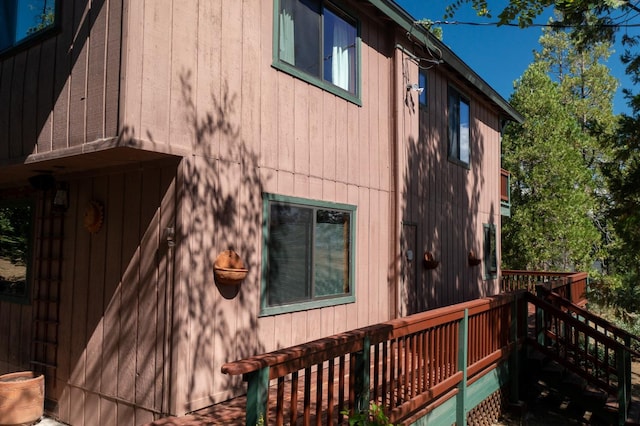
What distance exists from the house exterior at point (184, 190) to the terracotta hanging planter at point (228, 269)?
0.07 metres

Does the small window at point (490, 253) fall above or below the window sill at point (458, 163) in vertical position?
below

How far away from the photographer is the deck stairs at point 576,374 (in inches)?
278

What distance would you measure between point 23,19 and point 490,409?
798 centimetres

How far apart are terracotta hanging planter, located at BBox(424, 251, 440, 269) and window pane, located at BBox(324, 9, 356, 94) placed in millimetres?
3287

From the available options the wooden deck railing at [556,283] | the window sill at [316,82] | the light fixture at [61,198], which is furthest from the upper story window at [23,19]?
the wooden deck railing at [556,283]

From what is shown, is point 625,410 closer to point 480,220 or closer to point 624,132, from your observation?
point 624,132

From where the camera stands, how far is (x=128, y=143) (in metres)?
4.15

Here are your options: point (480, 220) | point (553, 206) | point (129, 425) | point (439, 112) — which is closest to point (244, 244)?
point (129, 425)

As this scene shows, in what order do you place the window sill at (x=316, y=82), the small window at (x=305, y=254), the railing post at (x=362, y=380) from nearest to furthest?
the railing post at (x=362, y=380)
the small window at (x=305, y=254)
the window sill at (x=316, y=82)

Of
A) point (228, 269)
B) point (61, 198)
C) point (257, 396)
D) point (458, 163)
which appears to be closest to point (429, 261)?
point (458, 163)

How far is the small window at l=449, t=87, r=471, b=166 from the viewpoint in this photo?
1025 centimetres

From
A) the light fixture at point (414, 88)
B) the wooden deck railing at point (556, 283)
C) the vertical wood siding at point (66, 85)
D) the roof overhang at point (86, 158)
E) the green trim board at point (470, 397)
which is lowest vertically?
the green trim board at point (470, 397)

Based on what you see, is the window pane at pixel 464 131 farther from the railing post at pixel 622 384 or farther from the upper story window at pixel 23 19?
the upper story window at pixel 23 19

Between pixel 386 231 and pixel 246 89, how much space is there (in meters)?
3.45
